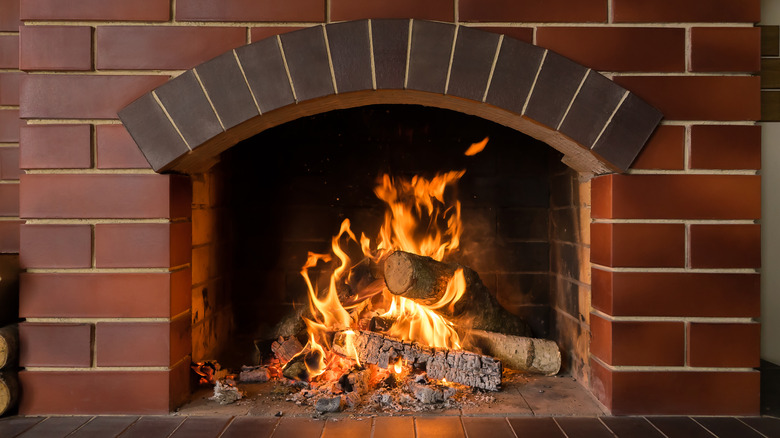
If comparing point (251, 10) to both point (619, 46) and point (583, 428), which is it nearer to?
point (619, 46)

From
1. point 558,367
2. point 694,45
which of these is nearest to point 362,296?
point 558,367

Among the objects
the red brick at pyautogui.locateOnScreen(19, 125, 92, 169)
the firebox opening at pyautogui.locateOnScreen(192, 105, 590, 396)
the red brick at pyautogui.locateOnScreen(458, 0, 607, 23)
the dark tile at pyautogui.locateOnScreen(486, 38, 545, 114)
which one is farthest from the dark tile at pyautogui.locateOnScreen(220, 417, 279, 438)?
the red brick at pyautogui.locateOnScreen(458, 0, 607, 23)

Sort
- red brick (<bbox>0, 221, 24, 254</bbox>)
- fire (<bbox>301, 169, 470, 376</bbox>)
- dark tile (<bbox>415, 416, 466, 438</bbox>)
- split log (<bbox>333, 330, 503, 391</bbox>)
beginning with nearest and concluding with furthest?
1. dark tile (<bbox>415, 416, 466, 438</bbox>)
2. split log (<bbox>333, 330, 503, 391</bbox>)
3. red brick (<bbox>0, 221, 24, 254</bbox>)
4. fire (<bbox>301, 169, 470, 376</bbox>)

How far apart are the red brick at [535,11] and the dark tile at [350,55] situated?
42cm

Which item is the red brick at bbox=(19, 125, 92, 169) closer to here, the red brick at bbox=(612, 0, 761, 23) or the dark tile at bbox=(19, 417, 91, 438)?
the dark tile at bbox=(19, 417, 91, 438)

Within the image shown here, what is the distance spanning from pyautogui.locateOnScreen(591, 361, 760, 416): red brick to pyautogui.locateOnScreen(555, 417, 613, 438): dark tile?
138 mm

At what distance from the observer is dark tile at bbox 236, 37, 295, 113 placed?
210cm

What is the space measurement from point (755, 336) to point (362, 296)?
1831 millimetres

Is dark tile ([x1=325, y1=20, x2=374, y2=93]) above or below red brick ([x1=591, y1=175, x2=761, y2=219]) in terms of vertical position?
above

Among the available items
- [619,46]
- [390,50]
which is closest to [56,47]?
[390,50]

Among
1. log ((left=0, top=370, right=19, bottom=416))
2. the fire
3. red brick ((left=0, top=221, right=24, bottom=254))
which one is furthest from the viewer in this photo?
the fire

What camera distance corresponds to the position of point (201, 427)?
203cm

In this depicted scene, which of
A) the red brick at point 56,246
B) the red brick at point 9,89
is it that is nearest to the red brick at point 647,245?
the red brick at point 56,246

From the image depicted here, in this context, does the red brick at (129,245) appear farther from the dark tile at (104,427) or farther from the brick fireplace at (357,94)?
the dark tile at (104,427)
